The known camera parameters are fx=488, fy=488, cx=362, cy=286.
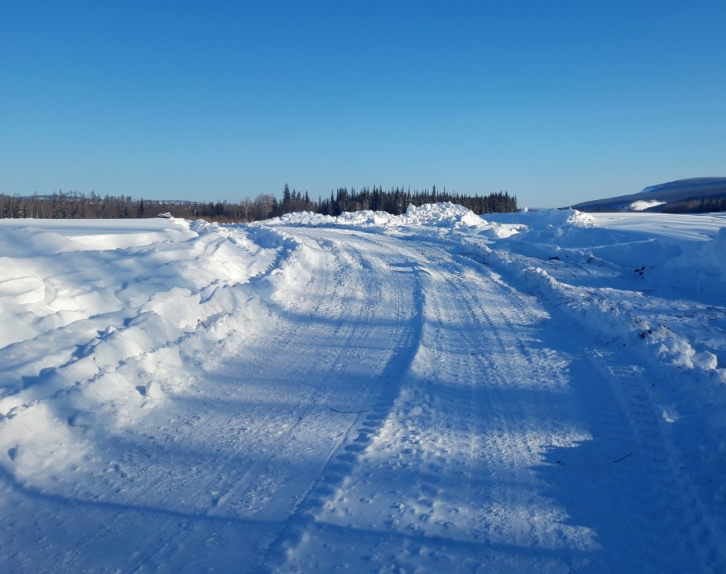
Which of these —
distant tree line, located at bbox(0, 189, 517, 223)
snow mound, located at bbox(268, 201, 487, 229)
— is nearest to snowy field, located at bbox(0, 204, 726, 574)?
snow mound, located at bbox(268, 201, 487, 229)

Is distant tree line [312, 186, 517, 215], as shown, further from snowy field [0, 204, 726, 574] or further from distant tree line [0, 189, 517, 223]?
snowy field [0, 204, 726, 574]

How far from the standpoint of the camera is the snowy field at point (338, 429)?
3.61 meters

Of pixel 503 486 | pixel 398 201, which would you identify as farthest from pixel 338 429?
pixel 398 201

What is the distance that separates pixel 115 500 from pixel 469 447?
330cm

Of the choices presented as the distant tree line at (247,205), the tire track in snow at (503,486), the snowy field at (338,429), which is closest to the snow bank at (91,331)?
the snowy field at (338,429)

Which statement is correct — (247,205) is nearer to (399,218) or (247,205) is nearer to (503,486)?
(399,218)

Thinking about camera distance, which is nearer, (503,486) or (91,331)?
(503,486)

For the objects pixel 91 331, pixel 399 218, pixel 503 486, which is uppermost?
pixel 399 218

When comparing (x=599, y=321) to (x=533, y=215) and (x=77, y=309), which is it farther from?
(x=533, y=215)

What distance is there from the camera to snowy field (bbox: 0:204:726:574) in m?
3.61

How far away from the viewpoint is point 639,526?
12.6ft

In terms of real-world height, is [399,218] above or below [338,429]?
above

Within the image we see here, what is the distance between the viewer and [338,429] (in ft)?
17.6

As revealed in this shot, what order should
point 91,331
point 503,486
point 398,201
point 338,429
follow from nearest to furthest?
1. point 503,486
2. point 338,429
3. point 91,331
4. point 398,201
